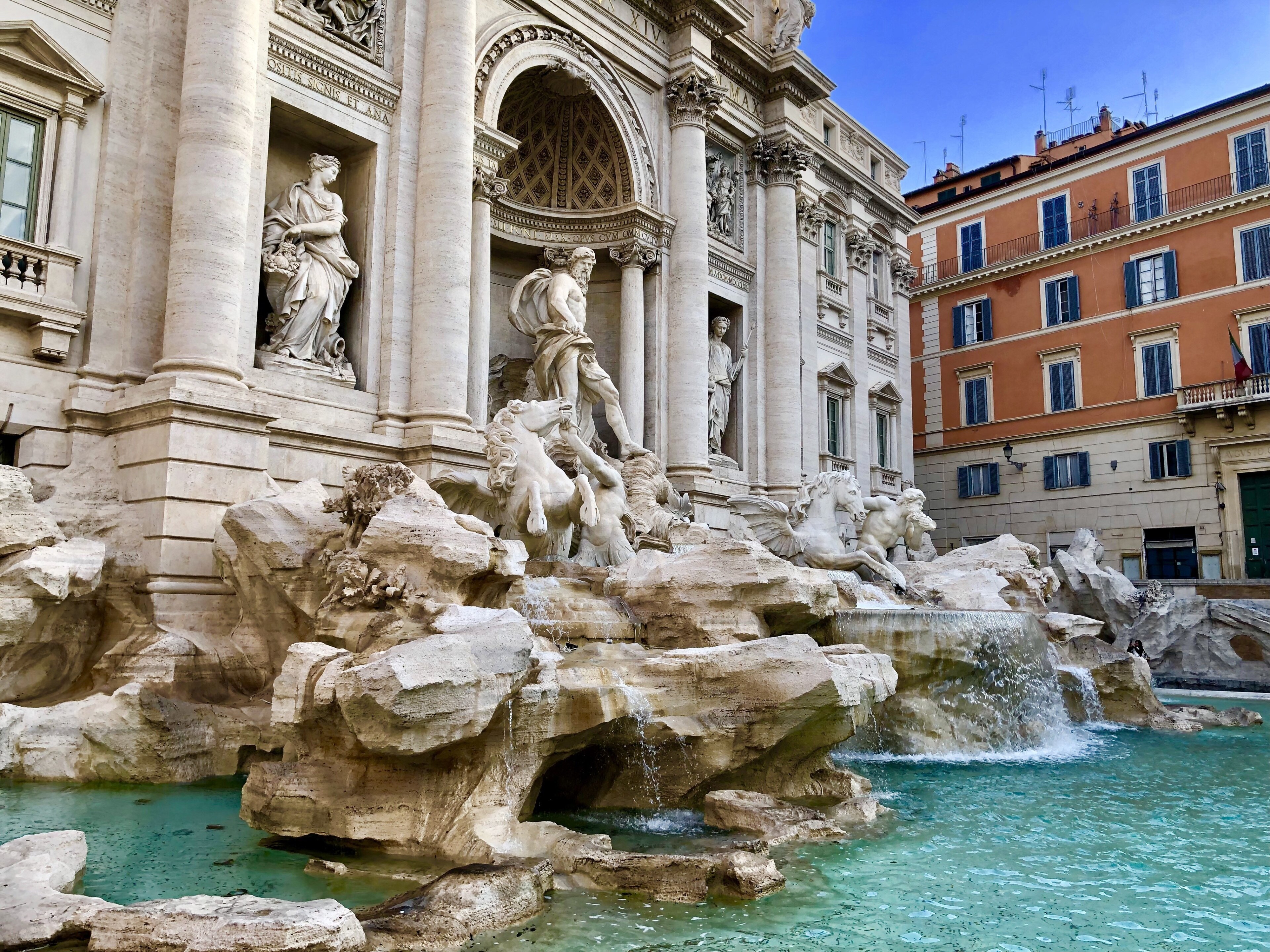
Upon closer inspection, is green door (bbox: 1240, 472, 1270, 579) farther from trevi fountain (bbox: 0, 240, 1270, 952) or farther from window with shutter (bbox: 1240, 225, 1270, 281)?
trevi fountain (bbox: 0, 240, 1270, 952)

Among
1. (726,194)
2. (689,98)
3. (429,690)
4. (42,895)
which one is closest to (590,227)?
(689,98)

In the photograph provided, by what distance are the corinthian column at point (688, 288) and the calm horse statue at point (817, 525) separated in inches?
98.9

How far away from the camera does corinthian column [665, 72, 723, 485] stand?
16.3 meters

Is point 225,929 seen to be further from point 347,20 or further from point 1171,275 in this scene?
point 1171,275

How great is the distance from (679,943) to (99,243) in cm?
876

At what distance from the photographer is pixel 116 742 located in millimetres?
6926

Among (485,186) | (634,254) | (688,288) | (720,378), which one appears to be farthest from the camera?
(720,378)

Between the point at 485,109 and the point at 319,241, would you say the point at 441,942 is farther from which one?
the point at 485,109

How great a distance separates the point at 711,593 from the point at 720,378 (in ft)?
33.3

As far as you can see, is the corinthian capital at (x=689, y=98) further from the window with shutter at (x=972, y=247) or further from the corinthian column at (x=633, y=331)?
the window with shutter at (x=972, y=247)

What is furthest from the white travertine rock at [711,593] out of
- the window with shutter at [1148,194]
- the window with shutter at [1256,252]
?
the window with shutter at [1148,194]

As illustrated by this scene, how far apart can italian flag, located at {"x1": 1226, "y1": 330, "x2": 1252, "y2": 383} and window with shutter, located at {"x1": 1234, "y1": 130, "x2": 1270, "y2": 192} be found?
3.69m

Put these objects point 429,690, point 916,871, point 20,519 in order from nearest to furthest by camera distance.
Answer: point 429,690 → point 916,871 → point 20,519

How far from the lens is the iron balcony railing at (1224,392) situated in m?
22.8
